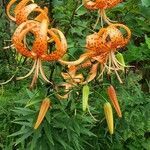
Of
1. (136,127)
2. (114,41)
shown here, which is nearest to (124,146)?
(136,127)

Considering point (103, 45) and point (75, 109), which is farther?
point (75, 109)

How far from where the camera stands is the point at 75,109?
2.33 metres

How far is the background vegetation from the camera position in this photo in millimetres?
2297

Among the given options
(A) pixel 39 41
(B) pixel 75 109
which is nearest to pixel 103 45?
(A) pixel 39 41

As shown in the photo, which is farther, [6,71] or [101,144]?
[6,71]

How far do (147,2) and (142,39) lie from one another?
1186 millimetres

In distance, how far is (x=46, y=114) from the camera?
7.30ft

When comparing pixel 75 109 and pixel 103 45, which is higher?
pixel 103 45

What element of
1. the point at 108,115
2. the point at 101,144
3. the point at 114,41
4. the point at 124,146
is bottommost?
the point at 124,146

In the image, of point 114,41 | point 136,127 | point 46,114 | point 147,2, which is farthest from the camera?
point 136,127

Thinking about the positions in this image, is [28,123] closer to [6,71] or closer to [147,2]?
[147,2]

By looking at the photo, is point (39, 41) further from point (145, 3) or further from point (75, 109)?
point (145, 3)

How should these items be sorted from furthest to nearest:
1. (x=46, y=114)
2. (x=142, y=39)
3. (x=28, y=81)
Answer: (x=142, y=39) < (x=28, y=81) < (x=46, y=114)

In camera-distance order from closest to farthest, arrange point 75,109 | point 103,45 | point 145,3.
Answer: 1. point 103,45
2. point 75,109
3. point 145,3
